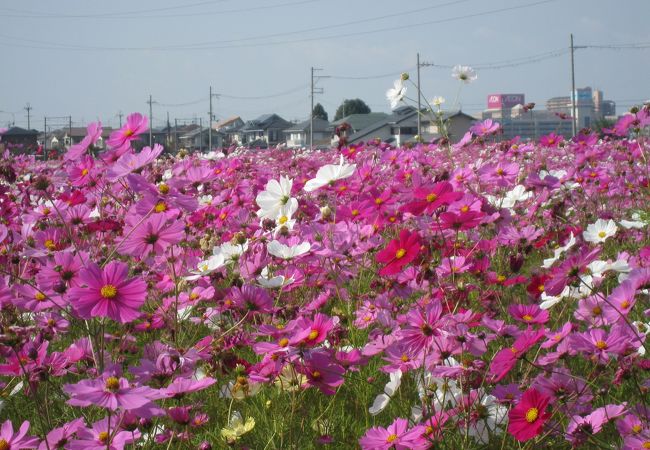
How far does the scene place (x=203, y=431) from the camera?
1687 millimetres

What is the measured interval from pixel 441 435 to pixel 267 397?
66cm

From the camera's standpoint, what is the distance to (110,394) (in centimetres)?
107

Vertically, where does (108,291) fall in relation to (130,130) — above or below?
below

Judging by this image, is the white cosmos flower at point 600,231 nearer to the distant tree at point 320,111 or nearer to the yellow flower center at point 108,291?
the yellow flower center at point 108,291

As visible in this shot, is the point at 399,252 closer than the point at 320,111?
Yes

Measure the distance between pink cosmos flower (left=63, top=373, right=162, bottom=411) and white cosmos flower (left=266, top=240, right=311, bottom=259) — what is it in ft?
2.55

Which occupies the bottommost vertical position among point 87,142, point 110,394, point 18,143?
point 110,394

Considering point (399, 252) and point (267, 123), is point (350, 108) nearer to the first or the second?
point (267, 123)

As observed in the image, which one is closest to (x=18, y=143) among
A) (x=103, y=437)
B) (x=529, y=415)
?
(x=103, y=437)

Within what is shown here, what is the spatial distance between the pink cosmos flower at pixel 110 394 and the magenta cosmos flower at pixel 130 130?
686mm

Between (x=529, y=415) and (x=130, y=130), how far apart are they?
1.07m

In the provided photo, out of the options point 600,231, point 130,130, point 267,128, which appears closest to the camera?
point 130,130

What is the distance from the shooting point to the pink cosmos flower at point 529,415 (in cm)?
110

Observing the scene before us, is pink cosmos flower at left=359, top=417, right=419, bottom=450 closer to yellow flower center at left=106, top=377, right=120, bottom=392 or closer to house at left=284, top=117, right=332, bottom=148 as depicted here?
yellow flower center at left=106, top=377, right=120, bottom=392
